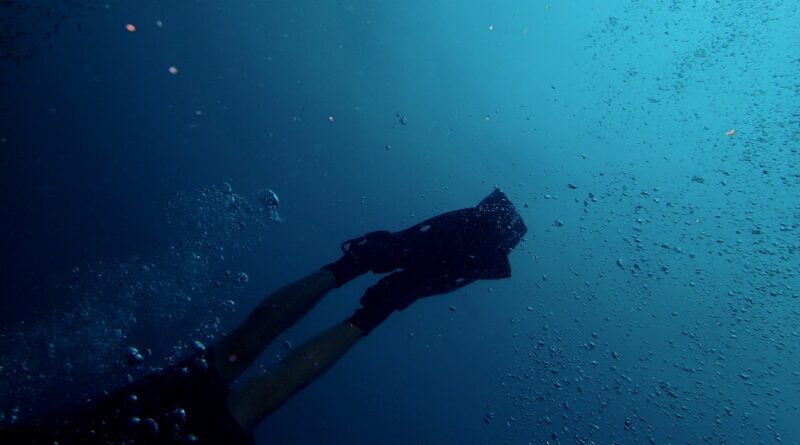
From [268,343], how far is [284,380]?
1.32ft

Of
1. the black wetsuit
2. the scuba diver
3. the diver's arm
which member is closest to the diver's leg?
the scuba diver

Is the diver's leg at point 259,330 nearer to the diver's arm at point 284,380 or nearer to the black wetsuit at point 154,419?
the black wetsuit at point 154,419

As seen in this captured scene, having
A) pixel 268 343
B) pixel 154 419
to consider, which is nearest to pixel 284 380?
pixel 268 343

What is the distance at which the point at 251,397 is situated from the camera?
2.10 metres

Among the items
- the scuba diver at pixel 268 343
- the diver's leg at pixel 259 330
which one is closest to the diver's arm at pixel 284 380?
the scuba diver at pixel 268 343

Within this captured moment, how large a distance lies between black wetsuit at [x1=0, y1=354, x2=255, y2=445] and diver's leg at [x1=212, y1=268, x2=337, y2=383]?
12 centimetres

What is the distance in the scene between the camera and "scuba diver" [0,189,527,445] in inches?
77.8

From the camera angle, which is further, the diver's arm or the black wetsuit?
the diver's arm

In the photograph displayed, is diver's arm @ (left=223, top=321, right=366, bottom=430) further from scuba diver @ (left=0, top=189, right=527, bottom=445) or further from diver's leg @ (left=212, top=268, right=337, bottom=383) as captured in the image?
diver's leg @ (left=212, top=268, right=337, bottom=383)

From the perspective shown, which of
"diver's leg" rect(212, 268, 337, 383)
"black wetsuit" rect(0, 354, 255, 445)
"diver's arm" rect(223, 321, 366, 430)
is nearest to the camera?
"black wetsuit" rect(0, 354, 255, 445)

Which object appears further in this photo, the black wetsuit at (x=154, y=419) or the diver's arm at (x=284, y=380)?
the diver's arm at (x=284, y=380)

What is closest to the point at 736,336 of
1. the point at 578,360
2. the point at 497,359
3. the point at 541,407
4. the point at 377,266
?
the point at 578,360

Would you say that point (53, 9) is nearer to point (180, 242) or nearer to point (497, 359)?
point (180, 242)

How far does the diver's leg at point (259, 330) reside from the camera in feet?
7.92
